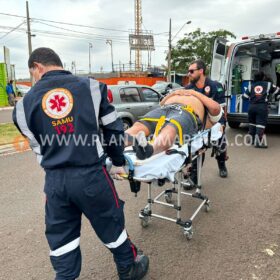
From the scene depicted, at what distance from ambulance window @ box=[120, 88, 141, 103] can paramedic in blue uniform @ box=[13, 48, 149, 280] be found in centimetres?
598

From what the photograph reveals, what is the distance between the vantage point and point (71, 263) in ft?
6.21

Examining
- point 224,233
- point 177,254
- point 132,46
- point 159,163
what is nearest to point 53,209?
point 159,163

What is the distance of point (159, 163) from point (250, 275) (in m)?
1.19

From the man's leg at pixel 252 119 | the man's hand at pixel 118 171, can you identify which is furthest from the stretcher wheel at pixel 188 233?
the man's leg at pixel 252 119

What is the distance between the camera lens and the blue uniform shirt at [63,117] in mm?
1688

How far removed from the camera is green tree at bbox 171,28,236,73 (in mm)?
33531

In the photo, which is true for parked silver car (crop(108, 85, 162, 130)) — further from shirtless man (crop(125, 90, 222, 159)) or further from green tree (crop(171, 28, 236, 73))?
green tree (crop(171, 28, 236, 73))

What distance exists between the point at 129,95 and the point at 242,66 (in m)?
3.77

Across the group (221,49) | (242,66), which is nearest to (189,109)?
(221,49)

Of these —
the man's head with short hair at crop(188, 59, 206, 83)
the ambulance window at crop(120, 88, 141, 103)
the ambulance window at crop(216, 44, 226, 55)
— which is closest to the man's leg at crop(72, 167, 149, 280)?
the man's head with short hair at crop(188, 59, 206, 83)

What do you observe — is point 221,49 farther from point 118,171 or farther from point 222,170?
point 118,171

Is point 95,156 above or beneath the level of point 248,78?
beneath

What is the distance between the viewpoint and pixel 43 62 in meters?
1.79

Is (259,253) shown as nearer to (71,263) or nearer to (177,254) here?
(177,254)
